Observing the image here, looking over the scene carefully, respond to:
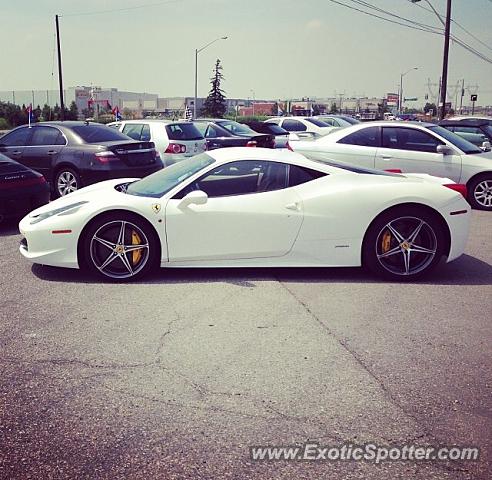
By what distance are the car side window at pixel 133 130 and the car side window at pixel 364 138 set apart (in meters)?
4.92

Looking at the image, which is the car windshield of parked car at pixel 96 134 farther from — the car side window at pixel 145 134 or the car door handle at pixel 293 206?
the car door handle at pixel 293 206

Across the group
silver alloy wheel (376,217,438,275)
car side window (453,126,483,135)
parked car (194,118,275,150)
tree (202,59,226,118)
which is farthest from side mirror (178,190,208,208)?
tree (202,59,226,118)

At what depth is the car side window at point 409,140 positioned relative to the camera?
1097 cm

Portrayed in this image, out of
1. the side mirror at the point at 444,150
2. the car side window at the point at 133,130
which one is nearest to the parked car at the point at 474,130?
the side mirror at the point at 444,150

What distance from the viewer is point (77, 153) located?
10859 millimetres

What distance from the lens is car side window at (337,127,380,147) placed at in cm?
1120

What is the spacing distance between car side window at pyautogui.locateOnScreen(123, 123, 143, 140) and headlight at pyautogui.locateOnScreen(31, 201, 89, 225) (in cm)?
789

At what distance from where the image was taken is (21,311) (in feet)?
16.7

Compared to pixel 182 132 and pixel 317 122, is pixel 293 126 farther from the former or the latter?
pixel 182 132

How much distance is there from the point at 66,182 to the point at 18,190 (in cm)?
238

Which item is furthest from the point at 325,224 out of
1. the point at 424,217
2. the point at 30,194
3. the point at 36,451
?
the point at 30,194

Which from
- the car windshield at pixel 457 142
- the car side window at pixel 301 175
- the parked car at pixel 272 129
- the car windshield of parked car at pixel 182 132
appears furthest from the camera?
the parked car at pixel 272 129

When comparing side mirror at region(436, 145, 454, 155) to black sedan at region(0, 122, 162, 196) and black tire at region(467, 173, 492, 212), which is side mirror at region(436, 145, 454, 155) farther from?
black sedan at region(0, 122, 162, 196)

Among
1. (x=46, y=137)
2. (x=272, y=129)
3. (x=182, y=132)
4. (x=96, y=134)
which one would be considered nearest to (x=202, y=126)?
(x=182, y=132)
